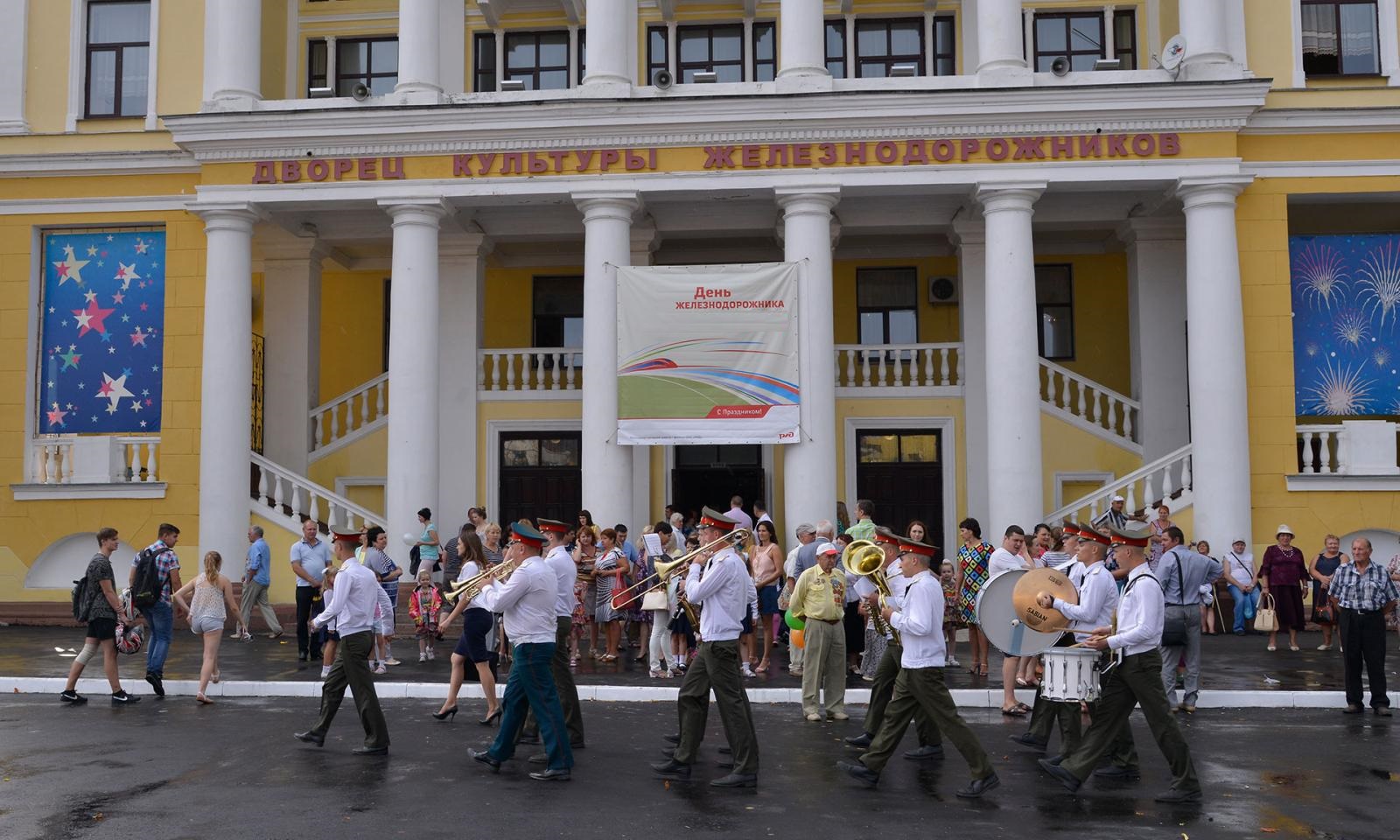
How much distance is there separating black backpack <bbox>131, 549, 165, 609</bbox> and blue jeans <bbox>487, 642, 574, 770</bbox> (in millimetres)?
5304

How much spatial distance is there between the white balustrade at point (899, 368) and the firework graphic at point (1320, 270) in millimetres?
5524

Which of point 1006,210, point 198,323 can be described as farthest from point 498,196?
point 1006,210

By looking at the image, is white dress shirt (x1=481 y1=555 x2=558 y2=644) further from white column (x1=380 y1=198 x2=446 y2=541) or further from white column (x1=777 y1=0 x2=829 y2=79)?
white column (x1=777 y1=0 x2=829 y2=79)

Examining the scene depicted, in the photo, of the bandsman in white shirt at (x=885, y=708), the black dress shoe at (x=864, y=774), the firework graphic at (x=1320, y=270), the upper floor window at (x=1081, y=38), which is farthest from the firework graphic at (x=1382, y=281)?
the black dress shoe at (x=864, y=774)

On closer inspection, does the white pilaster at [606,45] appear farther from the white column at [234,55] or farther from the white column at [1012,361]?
the white column at [1012,361]

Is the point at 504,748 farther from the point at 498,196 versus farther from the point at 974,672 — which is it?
the point at 498,196

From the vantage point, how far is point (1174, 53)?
19.1 m

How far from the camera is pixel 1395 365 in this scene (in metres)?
20.0

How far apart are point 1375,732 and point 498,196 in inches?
557

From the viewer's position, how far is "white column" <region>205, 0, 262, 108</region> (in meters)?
20.6

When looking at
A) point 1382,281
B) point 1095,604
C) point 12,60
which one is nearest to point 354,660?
point 1095,604

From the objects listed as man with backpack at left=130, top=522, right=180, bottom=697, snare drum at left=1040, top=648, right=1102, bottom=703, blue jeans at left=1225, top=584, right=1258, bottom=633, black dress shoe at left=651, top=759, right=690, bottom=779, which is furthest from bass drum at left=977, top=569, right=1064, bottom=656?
blue jeans at left=1225, top=584, right=1258, bottom=633

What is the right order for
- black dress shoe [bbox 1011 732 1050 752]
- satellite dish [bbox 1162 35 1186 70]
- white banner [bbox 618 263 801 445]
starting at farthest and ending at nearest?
white banner [bbox 618 263 801 445]
satellite dish [bbox 1162 35 1186 70]
black dress shoe [bbox 1011 732 1050 752]

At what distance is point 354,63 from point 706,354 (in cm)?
993
